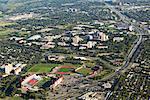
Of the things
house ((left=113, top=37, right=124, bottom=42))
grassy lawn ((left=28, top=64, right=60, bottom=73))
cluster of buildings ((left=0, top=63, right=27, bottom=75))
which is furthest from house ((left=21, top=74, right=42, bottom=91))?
house ((left=113, top=37, right=124, bottom=42))

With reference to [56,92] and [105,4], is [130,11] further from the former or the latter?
[56,92]

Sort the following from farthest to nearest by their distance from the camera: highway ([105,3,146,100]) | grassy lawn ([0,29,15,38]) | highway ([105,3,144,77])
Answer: grassy lawn ([0,29,15,38]), highway ([105,3,144,77]), highway ([105,3,146,100])

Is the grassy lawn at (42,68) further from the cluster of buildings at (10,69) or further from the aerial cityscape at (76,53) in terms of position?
the cluster of buildings at (10,69)

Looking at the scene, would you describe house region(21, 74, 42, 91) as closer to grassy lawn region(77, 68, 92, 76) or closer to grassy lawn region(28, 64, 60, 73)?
grassy lawn region(28, 64, 60, 73)

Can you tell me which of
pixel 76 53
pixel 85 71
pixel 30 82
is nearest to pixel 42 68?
pixel 85 71

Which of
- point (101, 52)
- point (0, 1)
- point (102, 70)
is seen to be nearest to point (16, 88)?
point (102, 70)

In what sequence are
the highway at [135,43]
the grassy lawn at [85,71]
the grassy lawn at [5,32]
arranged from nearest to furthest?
1. the highway at [135,43]
2. the grassy lawn at [85,71]
3. the grassy lawn at [5,32]

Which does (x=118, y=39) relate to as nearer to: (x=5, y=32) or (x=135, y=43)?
(x=135, y=43)

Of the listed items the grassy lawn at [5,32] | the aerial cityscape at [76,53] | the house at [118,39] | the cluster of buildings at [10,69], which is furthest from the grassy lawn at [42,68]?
the grassy lawn at [5,32]

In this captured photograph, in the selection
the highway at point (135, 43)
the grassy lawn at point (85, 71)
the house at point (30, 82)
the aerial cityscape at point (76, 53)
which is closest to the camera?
the aerial cityscape at point (76, 53)
